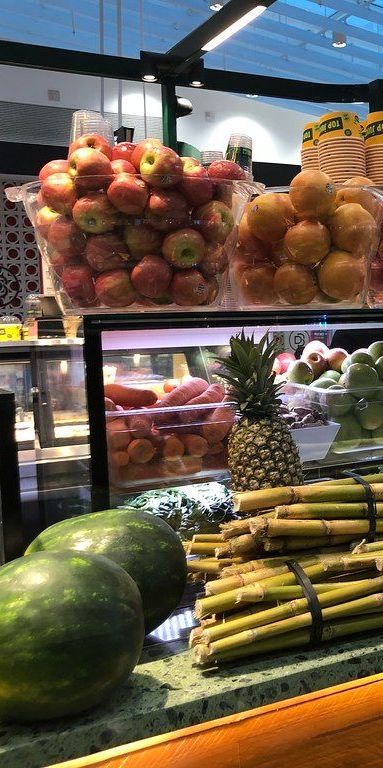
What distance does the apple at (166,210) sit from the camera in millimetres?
1348

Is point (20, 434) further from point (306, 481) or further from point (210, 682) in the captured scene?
point (210, 682)

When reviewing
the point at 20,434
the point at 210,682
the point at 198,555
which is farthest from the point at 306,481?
the point at 20,434

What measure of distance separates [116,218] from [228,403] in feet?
1.68

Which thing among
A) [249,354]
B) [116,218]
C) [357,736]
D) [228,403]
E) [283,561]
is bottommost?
[357,736]

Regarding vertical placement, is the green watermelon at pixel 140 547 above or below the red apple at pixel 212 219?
below

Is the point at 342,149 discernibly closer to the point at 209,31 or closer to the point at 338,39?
the point at 209,31

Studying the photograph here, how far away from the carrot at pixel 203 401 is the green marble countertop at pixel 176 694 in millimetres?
587

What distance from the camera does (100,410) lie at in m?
1.32

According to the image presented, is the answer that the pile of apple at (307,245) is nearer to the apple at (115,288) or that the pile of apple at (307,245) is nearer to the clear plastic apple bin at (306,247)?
the clear plastic apple bin at (306,247)

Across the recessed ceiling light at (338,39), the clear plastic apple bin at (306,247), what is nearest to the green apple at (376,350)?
the clear plastic apple bin at (306,247)

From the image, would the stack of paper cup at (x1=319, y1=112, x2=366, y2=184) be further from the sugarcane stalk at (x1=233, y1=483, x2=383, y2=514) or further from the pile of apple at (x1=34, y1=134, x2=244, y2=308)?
the sugarcane stalk at (x1=233, y1=483, x2=383, y2=514)

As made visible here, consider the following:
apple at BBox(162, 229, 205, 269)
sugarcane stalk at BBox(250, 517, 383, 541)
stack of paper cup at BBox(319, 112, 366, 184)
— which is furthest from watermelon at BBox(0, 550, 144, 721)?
stack of paper cup at BBox(319, 112, 366, 184)

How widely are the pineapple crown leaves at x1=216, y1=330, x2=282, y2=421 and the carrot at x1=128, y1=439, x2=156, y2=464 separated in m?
0.23

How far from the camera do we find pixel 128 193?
1.32 m
